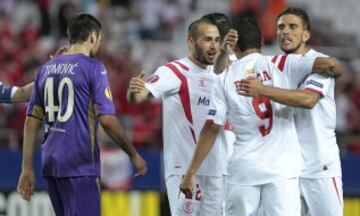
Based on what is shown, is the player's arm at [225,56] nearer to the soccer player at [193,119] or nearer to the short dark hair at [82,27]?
the soccer player at [193,119]

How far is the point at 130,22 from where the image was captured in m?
21.4

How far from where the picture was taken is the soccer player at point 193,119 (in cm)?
1035

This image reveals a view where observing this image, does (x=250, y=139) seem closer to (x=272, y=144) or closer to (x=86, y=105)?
(x=272, y=144)

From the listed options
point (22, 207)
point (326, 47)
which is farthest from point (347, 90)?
point (22, 207)

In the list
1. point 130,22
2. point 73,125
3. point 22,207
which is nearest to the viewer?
point 73,125

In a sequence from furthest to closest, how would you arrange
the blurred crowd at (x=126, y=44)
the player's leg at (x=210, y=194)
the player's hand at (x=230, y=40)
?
the blurred crowd at (x=126, y=44) → the player's leg at (x=210, y=194) → the player's hand at (x=230, y=40)

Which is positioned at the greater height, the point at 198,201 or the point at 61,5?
the point at 61,5

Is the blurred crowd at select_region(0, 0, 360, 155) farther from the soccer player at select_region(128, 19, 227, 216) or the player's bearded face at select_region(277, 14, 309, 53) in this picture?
the player's bearded face at select_region(277, 14, 309, 53)

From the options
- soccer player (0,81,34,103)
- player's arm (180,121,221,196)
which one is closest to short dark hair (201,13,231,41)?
player's arm (180,121,221,196)

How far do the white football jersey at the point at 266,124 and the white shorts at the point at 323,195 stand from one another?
1.45 feet

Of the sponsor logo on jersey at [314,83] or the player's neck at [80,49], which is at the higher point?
the player's neck at [80,49]

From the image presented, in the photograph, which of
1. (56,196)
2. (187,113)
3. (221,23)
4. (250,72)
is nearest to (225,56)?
(221,23)

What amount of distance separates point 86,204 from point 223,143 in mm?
1744

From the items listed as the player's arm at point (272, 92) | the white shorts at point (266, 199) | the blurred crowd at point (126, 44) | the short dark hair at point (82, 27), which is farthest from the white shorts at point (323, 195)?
the blurred crowd at point (126, 44)
